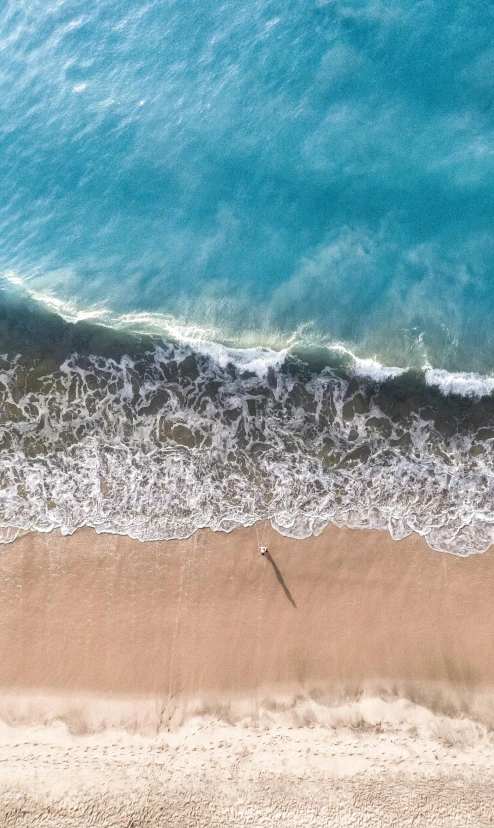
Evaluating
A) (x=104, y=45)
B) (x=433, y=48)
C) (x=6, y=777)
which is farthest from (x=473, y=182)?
(x=6, y=777)

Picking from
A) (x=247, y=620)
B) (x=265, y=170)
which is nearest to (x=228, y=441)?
(x=247, y=620)

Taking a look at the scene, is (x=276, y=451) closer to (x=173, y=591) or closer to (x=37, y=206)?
(x=173, y=591)

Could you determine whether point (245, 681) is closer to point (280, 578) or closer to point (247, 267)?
point (280, 578)

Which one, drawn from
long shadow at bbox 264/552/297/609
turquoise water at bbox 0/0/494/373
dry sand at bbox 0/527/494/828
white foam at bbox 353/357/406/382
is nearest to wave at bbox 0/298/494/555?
white foam at bbox 353/357/406/382

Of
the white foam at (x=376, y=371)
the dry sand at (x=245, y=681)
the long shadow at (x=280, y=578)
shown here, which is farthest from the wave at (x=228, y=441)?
the long shadow at (x=280, y=578)

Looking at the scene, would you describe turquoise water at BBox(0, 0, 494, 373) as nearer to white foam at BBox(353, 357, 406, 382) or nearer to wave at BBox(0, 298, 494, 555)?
white foam at BBox(353, 357, 406, 382)

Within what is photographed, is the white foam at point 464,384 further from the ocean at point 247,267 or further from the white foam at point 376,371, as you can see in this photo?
the white foam at point 376,371
